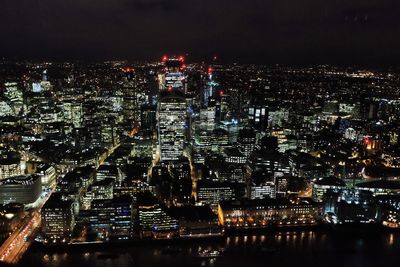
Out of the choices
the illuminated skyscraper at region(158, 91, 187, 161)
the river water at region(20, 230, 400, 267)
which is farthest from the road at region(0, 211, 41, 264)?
the illuminated skyscraper at region(158, 91, 187, 161)

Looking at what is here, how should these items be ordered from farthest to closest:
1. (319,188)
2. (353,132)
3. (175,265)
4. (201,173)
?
1. (353,132)
2. (201,173)
3. (319,188)
4. (175,265)

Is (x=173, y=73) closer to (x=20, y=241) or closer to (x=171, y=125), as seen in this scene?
(x=171, y=125)

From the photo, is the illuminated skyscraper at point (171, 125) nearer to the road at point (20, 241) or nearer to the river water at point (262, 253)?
the road at point (20, 241)

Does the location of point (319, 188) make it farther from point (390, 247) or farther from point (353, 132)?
point (353, 132)

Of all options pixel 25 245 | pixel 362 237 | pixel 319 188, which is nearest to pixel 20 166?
pixel 25 245

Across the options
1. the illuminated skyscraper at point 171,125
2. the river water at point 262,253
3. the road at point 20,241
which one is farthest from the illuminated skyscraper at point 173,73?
the river water at point 262,253

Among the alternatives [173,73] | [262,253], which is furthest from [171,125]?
[262,253]

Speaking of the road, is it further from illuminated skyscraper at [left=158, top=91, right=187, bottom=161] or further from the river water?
illuminated skyscraper at [left=158, top=91, right=187, bottom=161]

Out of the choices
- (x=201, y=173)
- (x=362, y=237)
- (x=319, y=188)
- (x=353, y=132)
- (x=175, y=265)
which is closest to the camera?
(x=175, y=265)

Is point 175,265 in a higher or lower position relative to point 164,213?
lower
